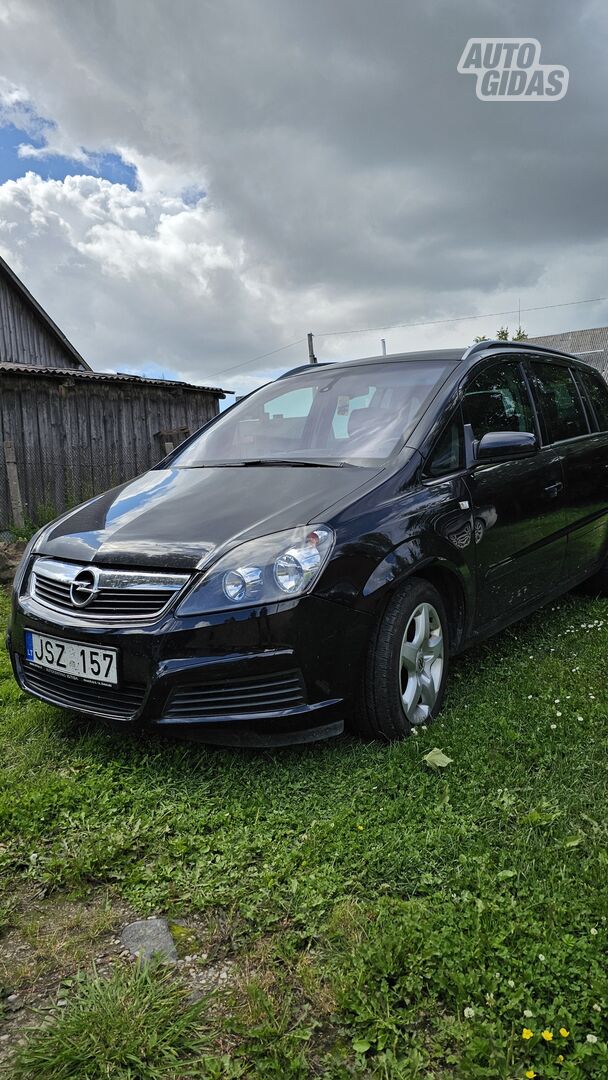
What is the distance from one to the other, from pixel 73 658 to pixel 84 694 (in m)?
0.15

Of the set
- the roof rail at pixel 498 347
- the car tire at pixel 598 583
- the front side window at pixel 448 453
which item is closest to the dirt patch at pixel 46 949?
the front side window at pixel 448 453

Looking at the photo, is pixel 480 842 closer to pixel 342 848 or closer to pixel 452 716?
pixel 342 848

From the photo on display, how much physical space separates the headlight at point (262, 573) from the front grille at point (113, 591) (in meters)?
0.11

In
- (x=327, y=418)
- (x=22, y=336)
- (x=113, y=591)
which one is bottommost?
(x=113, y=591)

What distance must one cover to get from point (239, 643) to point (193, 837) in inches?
24.9

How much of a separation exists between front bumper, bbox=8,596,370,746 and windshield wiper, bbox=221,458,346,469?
0.81m

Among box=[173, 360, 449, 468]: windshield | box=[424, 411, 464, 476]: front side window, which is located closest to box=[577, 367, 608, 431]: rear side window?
box=[173, 360, 449, 468]: windshield

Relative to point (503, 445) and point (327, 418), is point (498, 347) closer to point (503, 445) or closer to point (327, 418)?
point (503, 445)

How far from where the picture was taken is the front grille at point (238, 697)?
2.58 meters

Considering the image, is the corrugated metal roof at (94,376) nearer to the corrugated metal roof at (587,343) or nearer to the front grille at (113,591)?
the front grille at (113,591)

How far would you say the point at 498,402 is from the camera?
3.88m

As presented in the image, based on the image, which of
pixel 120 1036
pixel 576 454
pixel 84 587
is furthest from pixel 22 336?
pixel 120 1036

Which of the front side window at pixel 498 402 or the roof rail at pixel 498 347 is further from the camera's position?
the roof rail at pixel 498 347

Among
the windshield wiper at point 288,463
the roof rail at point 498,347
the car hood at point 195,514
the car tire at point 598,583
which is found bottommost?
the car tire at point 598,583
